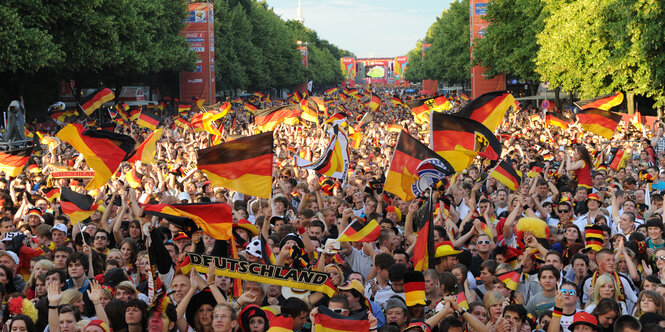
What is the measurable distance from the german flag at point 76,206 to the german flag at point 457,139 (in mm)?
4463

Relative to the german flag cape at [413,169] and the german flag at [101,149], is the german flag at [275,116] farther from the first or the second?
the german flag cape at [413,169]

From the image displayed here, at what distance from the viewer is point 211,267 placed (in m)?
7.34

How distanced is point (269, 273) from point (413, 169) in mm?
3918

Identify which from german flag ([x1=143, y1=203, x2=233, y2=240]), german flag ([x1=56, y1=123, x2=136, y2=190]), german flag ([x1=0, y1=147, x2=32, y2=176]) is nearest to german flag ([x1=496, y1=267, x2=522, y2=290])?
german flag ([x1=143, y1=203, x2=233, y2=240])

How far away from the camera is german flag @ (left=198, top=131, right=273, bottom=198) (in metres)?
10.2

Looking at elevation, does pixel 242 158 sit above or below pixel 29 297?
above

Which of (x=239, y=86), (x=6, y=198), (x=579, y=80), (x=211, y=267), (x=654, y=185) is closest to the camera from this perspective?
(x=211, y=267)

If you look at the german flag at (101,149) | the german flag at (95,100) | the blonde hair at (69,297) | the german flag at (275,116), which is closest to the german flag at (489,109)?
the german flag at (101,149)

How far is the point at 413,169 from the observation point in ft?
35.6

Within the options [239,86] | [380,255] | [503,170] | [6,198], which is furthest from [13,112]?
[239,86]

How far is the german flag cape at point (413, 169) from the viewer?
10703 millimetres

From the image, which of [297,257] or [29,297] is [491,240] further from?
[29,297]

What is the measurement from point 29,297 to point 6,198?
19.1ft

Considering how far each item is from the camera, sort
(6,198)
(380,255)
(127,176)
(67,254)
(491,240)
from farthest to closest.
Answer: (127,176)
(6,198)
(491,240)
(67,254)
(380,255)
